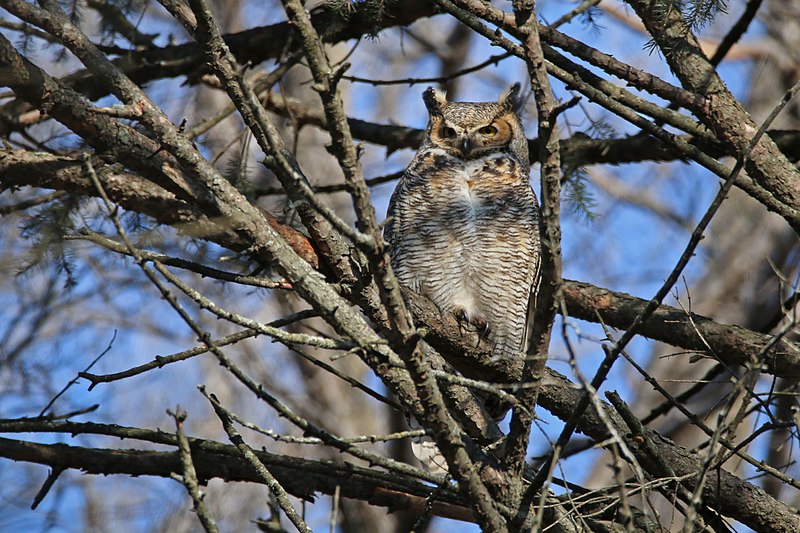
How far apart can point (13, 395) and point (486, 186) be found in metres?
3.26

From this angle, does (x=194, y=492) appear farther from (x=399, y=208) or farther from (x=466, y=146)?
(x=466, y=146)

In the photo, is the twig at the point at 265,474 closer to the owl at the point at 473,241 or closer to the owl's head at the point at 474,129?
the owl at the point at 473,241

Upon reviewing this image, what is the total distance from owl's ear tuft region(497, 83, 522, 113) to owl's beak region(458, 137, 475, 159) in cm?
47

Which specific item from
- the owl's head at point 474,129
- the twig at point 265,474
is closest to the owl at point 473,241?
the owl's head at point 474,129

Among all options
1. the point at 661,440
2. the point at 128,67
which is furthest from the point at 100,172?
the point at 661,440

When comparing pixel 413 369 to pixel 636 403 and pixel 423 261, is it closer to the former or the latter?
pixel 423 261

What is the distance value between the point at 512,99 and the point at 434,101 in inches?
17.9

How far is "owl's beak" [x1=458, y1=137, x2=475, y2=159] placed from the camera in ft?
14.3

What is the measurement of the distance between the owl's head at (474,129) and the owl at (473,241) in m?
0.16

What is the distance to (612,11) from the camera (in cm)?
931

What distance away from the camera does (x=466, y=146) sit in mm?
4367

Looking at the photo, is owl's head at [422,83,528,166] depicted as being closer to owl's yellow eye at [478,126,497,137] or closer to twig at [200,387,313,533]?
owl's yellow eye at [478,126,497,137]

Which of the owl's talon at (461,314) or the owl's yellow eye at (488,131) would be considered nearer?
the owl's talon at (461,314)

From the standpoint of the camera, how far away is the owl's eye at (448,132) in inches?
177
